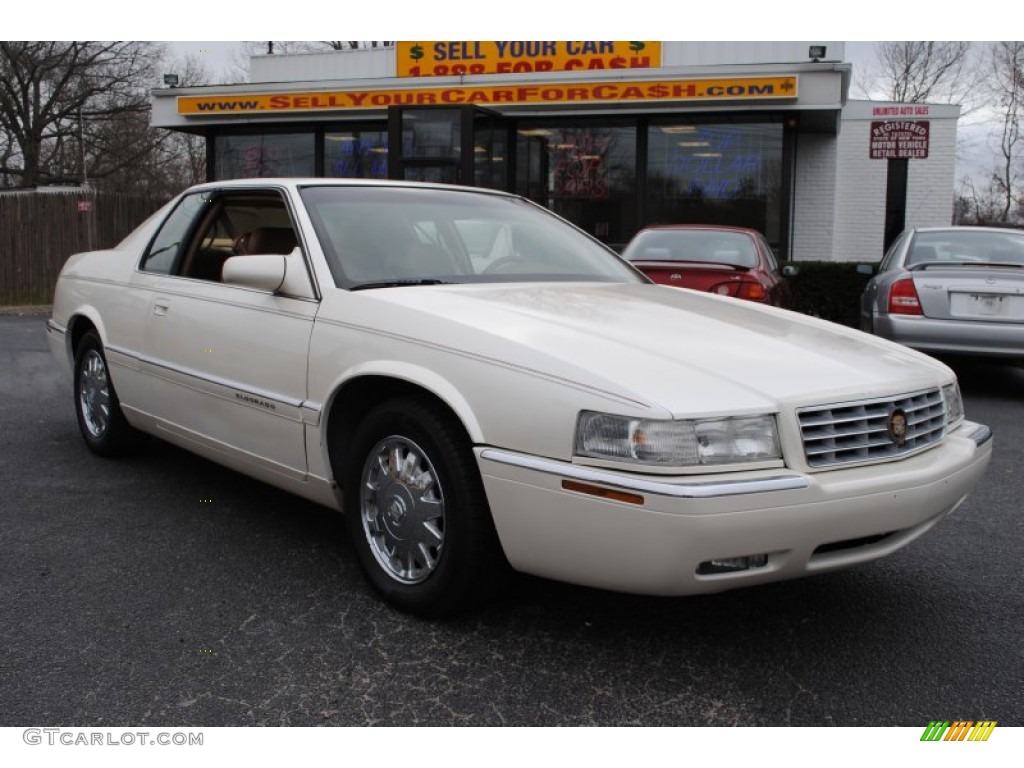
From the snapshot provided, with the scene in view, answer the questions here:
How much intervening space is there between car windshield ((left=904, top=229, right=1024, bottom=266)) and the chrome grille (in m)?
5.62

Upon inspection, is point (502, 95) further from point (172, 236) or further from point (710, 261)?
point (172, 236)

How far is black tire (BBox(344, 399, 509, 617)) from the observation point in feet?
9.59

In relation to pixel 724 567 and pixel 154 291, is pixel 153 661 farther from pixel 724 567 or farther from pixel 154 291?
pixel 154 291

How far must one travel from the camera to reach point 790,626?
3.18 meters

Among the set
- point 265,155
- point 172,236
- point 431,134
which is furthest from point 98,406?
point 265,155

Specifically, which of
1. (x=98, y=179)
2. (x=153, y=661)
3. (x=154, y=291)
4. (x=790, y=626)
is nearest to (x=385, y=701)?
(x=153, y=661)

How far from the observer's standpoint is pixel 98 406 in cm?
525

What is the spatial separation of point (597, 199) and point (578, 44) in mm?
2436

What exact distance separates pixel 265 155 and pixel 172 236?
14.0m

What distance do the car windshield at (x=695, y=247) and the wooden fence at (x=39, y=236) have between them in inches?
510

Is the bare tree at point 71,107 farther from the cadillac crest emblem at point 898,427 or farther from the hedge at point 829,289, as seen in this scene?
the cadillac crest emblem at point 898,427

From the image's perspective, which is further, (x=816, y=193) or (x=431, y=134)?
(x=816, y=193)

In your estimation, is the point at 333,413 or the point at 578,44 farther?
the point at 578,44
